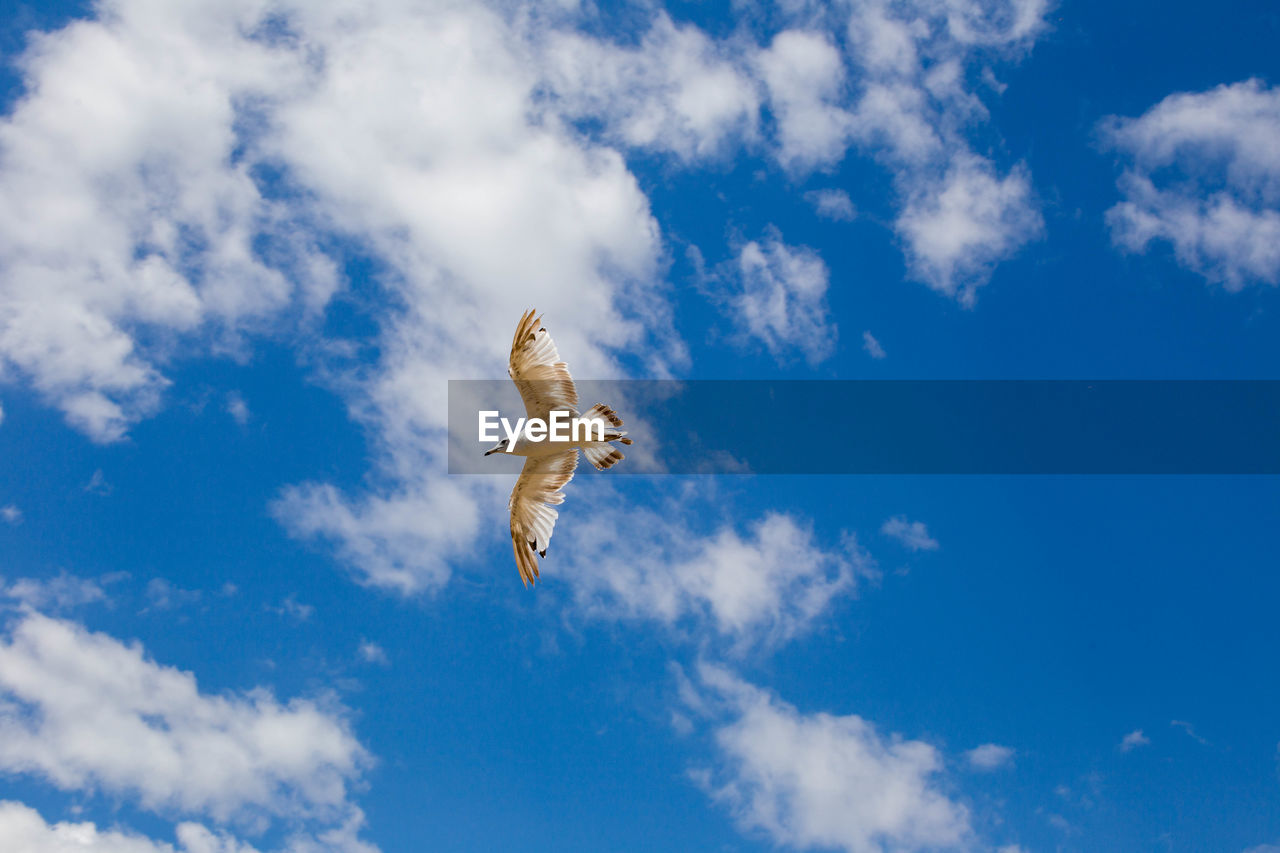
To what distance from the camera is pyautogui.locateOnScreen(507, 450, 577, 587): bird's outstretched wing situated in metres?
39.9

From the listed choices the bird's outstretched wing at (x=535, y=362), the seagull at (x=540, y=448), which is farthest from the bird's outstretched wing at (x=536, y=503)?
the bird's outstretched wing at (x=535, y=362)

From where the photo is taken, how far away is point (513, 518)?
4041 cm

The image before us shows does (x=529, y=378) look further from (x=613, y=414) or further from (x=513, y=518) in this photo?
(x=513, y=518)

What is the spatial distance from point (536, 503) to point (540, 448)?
9.16 feet

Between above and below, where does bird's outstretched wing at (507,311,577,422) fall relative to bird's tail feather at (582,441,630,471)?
above

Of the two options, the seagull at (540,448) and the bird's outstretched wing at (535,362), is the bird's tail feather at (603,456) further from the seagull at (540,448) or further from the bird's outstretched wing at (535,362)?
the bird's outstretched wing at (535,362)

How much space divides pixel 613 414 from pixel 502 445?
194 inches

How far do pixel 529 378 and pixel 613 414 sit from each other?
3.47m

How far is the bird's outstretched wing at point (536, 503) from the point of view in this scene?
39938 mm

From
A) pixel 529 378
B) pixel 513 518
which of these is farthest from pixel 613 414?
pixel 513 518

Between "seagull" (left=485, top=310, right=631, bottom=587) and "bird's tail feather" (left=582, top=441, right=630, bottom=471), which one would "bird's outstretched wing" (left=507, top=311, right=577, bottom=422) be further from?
"bird's tail feather" (left=582, top=441, right=630, bottom=471)

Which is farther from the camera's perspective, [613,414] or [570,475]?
[570,475]

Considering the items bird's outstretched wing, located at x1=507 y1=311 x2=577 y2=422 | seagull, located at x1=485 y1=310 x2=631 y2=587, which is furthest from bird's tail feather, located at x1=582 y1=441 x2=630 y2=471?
bird's outstretched wing, located at x1=507 y1=311 x2=577 y2=422

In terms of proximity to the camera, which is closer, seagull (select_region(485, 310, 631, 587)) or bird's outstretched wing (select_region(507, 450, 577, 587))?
seagull (select_region(485, 310, 631, 587))
